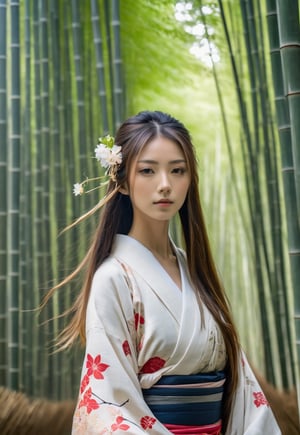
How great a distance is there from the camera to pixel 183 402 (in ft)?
4.19

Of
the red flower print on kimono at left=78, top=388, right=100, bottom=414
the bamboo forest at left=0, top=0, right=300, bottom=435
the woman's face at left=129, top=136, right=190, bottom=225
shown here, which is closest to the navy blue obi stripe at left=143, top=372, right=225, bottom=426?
the red flower print on kimono at left=78, top=388, right=100, bottom=414

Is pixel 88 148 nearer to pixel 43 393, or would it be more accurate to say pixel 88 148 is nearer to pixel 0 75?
pixel 0 75

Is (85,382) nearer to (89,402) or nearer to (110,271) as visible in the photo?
(89,402)

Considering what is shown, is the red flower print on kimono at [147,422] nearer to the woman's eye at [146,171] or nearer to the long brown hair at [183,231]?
the long brown hair at [183,231]

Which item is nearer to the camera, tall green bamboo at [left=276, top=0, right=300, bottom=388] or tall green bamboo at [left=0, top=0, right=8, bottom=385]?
tall green bamboo at [left=276, top=0, right=300, bottom=388]

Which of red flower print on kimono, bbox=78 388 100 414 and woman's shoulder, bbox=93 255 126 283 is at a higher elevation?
woman's shoulder, bbox=93 255 126 283

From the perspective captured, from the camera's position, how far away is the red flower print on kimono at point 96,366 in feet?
4.09

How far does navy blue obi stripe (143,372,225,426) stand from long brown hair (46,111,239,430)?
0.12m

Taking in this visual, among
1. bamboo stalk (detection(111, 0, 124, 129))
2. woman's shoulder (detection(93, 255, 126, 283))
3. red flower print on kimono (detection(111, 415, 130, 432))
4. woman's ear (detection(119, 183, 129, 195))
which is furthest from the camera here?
bamboo stalk (detection(111, 0, 124, 129))

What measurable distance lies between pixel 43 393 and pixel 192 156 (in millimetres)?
1901

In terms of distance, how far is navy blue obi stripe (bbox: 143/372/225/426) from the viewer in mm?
1271

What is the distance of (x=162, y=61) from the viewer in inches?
165

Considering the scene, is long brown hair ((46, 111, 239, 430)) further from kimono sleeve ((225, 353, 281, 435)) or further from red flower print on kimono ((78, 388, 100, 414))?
red flower print on kimono ((78, 388, 100, 414))

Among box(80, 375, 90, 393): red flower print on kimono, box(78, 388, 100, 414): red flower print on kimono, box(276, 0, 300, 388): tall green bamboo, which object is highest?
box(276, 0, 300, 388): tall green bamboo
